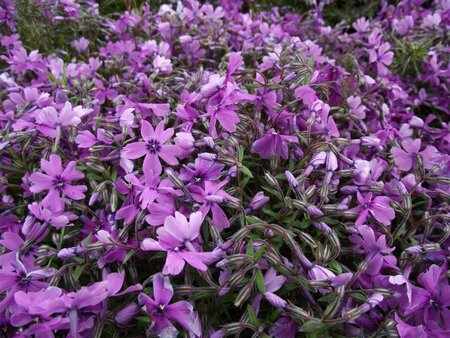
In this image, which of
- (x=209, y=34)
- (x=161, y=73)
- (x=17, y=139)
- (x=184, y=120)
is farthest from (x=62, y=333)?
(x=209, y=34)

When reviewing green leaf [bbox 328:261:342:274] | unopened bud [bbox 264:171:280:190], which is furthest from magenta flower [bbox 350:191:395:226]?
unopened bud [bbox 264:171:280:190]

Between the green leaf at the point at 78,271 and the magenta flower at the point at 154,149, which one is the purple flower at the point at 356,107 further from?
the green leaf at the point at 78,271

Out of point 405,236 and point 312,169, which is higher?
point 312,169

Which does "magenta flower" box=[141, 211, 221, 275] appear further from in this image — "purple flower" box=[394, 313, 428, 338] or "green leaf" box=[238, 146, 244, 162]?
"purple flower" box=[394, 313, 428, 338]

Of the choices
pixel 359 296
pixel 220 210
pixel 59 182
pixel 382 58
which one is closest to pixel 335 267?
pixel 359 296

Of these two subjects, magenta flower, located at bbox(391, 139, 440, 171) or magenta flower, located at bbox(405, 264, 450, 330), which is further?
magenta flower, located at bbox(391, 139, 440, 171)

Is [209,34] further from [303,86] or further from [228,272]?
[228,272]

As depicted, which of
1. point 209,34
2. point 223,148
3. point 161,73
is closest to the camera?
point 223,148

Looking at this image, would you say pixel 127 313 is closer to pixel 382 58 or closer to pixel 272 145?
pixel 272 145
